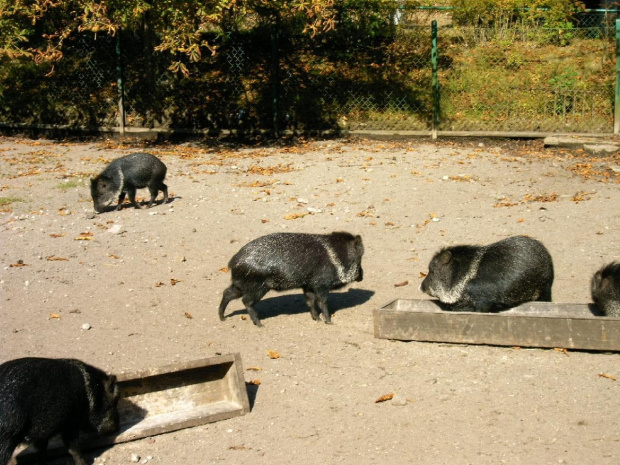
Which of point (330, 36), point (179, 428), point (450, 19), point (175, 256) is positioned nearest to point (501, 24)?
point (450, 19)

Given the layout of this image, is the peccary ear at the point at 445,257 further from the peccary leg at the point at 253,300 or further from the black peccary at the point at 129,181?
the black peccary at the point at 129,181

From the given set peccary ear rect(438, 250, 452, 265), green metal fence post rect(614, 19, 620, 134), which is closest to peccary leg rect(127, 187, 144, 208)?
peccary ear rect(438, 250, 452, 265)

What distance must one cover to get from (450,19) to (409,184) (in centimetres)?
597

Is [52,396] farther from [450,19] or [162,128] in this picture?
[450,19]

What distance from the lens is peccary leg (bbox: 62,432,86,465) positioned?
4.67 meters

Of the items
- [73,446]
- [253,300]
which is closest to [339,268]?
[253,300]

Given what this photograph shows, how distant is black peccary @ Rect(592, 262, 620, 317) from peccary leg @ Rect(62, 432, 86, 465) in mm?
4236

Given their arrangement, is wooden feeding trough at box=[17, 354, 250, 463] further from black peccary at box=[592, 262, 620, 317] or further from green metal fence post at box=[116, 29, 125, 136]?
green metal fence post at box=[116, 29, 125, 136]

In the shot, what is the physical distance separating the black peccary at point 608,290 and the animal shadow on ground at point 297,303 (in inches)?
85.8

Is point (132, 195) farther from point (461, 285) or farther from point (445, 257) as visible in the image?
point (461, 285)

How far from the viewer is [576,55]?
14828mm

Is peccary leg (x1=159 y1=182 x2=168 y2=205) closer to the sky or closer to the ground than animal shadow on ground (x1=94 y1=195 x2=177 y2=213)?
closer to the sky

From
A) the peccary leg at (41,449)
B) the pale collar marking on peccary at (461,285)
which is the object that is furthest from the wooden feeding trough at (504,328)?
the peccary leg at (41,449)

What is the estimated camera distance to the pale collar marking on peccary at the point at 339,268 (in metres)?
7.10
